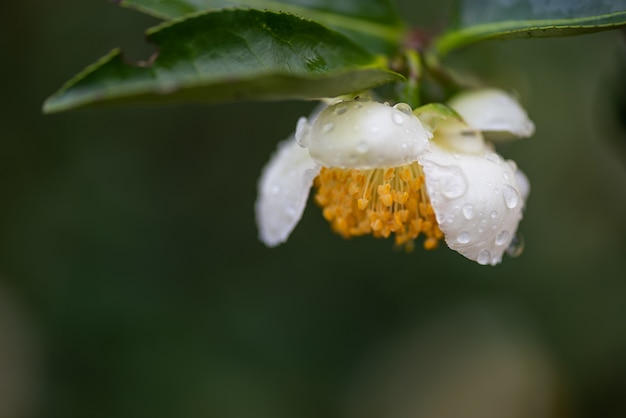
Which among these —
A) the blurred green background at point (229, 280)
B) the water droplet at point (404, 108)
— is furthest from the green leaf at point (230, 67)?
the blurred green background at point (229, 280)

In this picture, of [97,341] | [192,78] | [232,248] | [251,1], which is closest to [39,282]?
[97,341]

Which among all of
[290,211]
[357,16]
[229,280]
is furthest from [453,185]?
[229,280]

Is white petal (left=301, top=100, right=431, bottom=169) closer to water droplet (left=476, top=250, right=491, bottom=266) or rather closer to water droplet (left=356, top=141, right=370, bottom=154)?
water droplet (left=356, top=141, right=370, bottom=154)

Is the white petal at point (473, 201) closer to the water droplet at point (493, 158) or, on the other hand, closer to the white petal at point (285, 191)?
the water droplet at point (493, 158)

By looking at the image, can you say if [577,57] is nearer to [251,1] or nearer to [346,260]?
[346,260]

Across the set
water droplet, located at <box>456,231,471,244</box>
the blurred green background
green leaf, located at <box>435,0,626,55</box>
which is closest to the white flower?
water droplet, located at <box>456,231,471,244</box>

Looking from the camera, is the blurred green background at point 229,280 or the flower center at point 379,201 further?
the blurred green background at point 229,280

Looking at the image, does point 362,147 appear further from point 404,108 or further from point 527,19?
point 527,19
